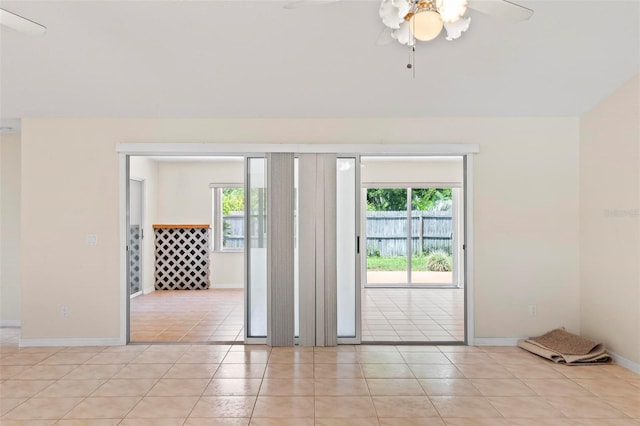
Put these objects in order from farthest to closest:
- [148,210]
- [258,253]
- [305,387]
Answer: [148,210] < [258,253] < [305,387]

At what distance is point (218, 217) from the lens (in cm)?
793

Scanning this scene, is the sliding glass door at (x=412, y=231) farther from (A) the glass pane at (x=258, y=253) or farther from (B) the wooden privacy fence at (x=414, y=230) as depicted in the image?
(A) the glass pane at (x=258, y=253)

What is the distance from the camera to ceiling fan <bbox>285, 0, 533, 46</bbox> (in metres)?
1.83

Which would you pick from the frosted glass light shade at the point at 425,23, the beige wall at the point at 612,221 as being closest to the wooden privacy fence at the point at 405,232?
the beige wall at the point at 612,221

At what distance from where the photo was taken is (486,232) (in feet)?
13.9

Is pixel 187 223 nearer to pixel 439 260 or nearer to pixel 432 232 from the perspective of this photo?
pixel 432 232

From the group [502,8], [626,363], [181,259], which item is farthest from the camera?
[181,259]

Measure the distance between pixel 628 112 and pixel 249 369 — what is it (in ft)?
13.0

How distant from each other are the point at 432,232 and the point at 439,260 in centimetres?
58

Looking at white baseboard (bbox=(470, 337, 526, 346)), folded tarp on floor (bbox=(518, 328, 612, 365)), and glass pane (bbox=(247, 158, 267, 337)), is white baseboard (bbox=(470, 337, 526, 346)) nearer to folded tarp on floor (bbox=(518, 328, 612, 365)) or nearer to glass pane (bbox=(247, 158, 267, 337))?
folded tarp on floor (bbox=(518, 328, 612, 365))

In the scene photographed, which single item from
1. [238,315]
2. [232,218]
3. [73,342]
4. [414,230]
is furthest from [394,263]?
[73,342]

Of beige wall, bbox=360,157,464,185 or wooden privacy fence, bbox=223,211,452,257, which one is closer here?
beige wall, bbox=360,157,464,185

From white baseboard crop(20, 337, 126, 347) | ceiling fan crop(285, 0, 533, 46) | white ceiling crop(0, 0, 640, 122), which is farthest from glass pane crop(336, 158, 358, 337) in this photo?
white baseboard crop(20, 337, 126, 347)

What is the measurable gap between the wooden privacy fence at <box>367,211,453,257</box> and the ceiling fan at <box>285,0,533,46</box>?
6.24 metres
